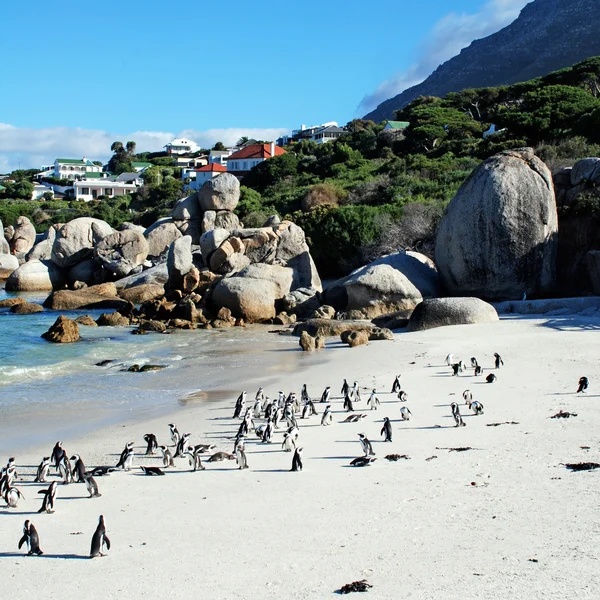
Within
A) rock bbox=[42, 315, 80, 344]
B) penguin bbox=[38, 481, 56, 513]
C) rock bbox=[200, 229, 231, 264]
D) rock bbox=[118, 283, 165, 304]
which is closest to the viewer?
penguin bbox=[38, 481, 56, 513]

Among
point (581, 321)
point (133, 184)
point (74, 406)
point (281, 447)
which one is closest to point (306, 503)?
point (281, 447)

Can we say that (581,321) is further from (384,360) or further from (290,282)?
(290,282)

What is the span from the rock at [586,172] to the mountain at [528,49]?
80.2 m

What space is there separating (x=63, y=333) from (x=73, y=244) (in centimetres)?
2026

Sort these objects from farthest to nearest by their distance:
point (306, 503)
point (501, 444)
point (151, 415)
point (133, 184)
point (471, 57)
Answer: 1. point (471, 57)
2. point (133, 184)
3. point (151, 415)
4. point (501, 444)
5. point (306, 503)

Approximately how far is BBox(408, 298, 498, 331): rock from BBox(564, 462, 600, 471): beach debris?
12.7m

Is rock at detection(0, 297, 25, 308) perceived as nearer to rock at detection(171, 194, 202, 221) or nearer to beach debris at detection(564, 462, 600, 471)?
rock at detection(171, 194, 202, 221)

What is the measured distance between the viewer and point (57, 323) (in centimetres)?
2420

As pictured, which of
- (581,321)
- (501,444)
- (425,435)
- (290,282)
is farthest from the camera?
(290,282)

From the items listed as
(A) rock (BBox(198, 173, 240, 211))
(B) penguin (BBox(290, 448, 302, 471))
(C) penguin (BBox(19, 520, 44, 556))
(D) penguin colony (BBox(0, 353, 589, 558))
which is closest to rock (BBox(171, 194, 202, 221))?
(A) rock (BBox(198, 173, 240, 211))

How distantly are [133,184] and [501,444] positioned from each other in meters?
99.1

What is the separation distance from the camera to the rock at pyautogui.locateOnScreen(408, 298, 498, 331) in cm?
2180

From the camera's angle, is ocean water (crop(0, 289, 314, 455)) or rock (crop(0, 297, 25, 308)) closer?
ocean water (crop(0, 289, 314, 455))

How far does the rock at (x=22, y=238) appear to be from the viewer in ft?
189
